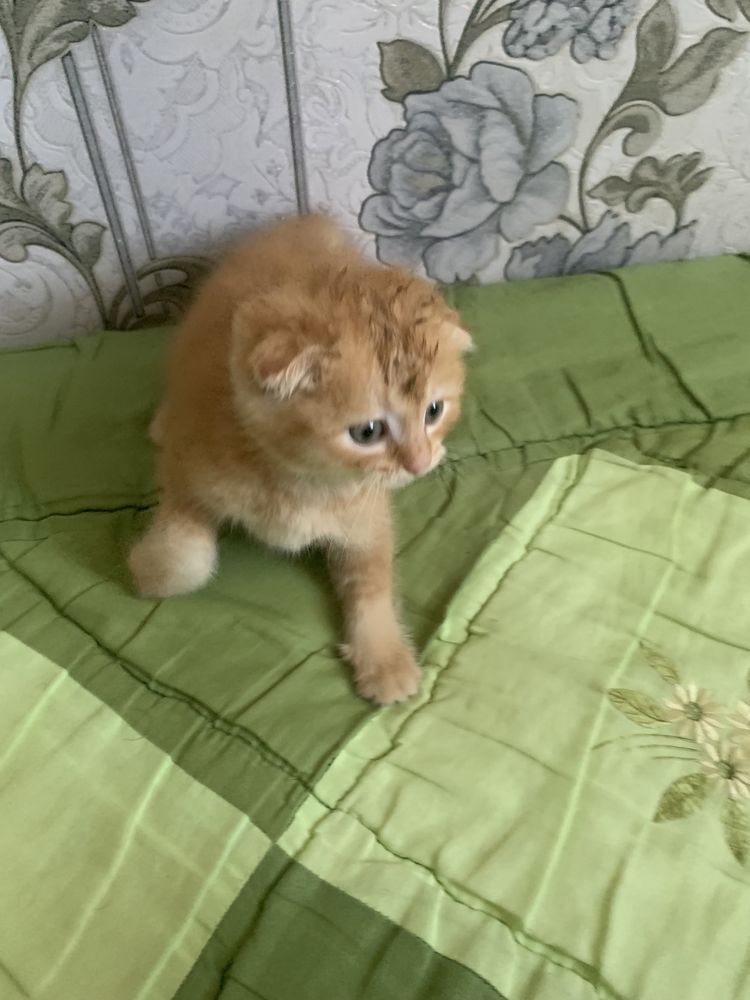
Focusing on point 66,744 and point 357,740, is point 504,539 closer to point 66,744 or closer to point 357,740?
point 357,740

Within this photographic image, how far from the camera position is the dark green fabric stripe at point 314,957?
64cm

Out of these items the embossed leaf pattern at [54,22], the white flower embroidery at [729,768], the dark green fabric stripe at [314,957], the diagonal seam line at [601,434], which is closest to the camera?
the dark green fabric stripe at [314,957]

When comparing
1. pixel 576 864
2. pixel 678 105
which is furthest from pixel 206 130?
pixel 576 864

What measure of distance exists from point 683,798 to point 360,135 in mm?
974

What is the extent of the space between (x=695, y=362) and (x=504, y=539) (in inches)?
17.7

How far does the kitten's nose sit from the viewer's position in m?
0.80

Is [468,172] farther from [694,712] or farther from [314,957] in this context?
[314,957]

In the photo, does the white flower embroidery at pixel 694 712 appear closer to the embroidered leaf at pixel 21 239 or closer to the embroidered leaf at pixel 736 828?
the embroidered leaf at pixel 736 828

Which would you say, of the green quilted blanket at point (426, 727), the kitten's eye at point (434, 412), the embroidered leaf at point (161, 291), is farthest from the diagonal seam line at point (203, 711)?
the embroidered leaf at point (161, 291)

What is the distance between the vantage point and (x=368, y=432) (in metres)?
0.79

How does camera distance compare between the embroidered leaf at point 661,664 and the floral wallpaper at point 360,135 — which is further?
the floral wallpaper at point 360,135

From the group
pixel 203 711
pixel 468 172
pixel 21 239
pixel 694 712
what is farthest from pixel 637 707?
pixel 21 239

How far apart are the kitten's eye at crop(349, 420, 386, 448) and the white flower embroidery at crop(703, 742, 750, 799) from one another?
425 mm

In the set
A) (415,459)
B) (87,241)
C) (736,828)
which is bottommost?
(736,828)
